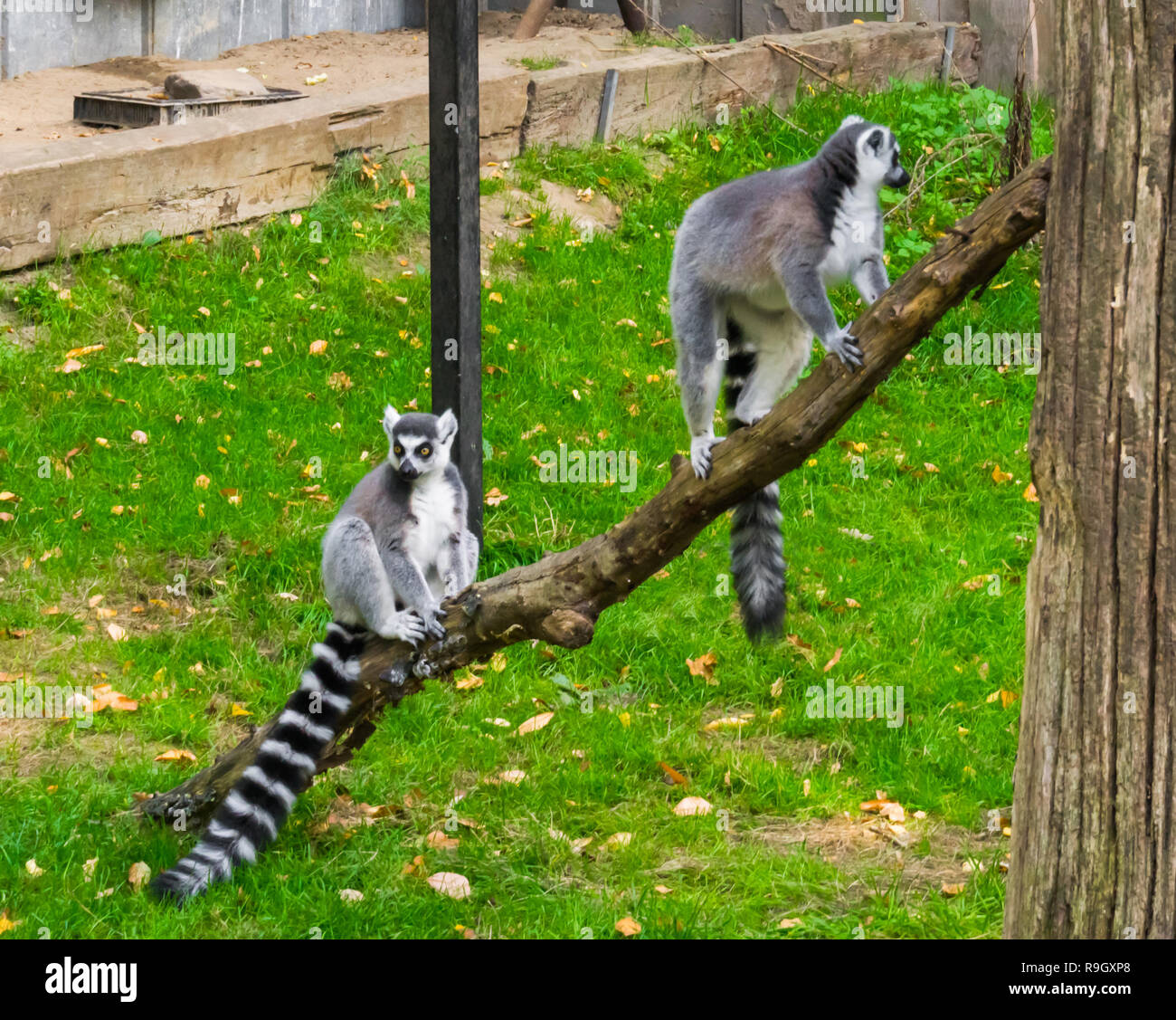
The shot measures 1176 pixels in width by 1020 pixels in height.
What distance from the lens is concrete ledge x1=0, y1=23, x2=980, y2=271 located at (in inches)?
287

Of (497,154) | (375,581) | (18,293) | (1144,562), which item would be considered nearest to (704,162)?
(497,154)

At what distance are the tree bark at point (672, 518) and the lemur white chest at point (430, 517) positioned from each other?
0.43 meters

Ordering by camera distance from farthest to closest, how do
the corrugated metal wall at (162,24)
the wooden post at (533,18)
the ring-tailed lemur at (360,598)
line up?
the wooden post at (533,18), the corrugated metal wall at (162,24), the ring-tailed lemur at (360,598)

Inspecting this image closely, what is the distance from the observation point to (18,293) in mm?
7195

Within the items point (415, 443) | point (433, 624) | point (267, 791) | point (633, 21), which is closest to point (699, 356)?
point (415, 443)

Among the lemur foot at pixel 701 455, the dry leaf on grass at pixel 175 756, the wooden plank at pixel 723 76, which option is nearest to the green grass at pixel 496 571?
the dry leaf on grass at pixel 175 756

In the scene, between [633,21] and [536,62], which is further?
[633,21]

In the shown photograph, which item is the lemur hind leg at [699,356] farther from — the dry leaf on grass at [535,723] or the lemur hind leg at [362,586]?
the dry leaf on grass at [535,723]

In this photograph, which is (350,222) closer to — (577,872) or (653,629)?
(653,629)

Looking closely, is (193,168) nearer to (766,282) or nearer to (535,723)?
(535,723)

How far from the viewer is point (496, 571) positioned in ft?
19.9

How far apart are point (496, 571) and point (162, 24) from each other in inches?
254

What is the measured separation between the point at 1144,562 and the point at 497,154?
7.51m

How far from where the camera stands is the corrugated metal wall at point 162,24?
9305mm
